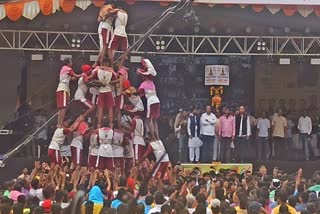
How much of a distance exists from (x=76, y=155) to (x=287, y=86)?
8416 millimetres

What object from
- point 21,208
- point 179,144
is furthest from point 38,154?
point 21,208

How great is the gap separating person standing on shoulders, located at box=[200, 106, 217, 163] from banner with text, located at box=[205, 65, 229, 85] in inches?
63.5

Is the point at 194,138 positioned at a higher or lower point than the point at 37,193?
higher

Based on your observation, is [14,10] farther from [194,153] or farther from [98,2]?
[194,153]

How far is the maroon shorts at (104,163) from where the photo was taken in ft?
36.6

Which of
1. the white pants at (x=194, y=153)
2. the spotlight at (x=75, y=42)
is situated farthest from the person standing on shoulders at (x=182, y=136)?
the spotlight at (x=75, y=42)

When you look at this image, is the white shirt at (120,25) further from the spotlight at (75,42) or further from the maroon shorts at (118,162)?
the spotlight at (75,42)

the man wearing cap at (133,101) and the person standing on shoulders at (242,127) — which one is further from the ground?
the man wearing cap at (133,101)

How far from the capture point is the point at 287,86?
18719 mm

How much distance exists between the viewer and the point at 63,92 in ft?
37.7

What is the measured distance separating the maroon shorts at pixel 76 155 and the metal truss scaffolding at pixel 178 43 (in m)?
4.86

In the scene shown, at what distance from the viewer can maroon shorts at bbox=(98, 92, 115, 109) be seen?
1098cm

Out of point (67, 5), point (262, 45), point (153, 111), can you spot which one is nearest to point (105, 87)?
point (153, 111)

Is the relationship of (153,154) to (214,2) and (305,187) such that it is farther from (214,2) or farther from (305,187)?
(214,2)
